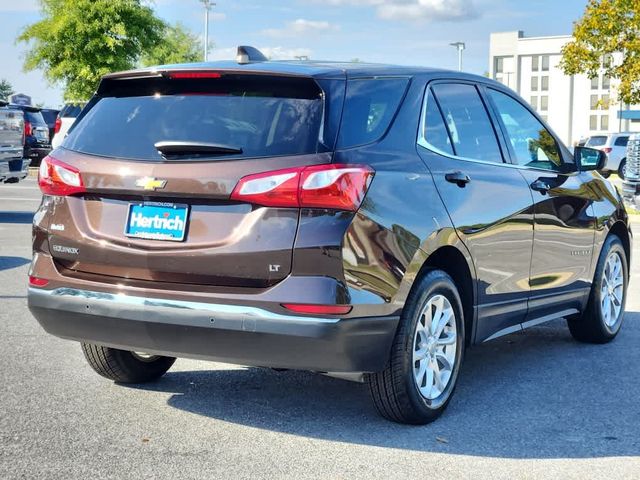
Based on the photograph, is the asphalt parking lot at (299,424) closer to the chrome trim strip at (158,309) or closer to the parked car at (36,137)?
the chrome trim strip at (158,309)

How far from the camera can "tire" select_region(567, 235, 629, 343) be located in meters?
7.00

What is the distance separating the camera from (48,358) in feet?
20.6

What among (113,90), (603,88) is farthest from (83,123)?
(603,88)

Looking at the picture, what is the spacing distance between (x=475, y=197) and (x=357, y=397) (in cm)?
123

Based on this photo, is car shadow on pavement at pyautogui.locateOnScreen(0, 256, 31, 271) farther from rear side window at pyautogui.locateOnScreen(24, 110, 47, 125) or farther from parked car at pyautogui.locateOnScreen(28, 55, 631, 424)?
rear side window at pyautogui.locateOnScreen(24, 110, 47, 125)

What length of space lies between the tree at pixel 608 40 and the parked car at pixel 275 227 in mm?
27749

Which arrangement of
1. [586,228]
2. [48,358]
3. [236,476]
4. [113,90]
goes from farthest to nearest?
[586,228] < [48,358] < [113,90] < [236,476]

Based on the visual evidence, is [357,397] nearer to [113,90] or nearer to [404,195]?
[404,195]

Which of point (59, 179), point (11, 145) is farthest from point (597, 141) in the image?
point (59, 179)

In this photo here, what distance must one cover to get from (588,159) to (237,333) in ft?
11.2

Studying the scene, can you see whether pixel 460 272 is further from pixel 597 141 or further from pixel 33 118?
pixel 597 141

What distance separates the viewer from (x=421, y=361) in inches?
195

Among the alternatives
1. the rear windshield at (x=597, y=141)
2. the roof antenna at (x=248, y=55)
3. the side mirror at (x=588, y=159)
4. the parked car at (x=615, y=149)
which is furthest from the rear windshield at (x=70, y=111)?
the roof antenna at (x=248, y=55)

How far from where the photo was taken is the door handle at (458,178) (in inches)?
203
